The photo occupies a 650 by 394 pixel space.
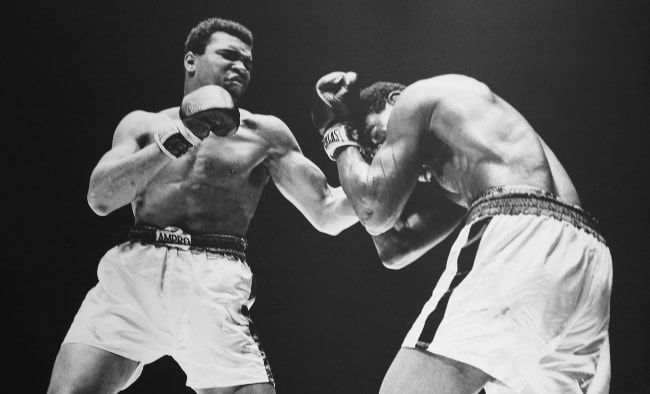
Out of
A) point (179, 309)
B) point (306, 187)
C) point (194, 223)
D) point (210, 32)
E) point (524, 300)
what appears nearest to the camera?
point (524, 300)

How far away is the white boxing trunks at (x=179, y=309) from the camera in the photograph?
9.09 ft

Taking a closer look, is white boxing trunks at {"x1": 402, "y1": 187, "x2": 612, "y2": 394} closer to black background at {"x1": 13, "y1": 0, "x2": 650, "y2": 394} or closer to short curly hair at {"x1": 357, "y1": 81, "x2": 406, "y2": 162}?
black background at {"x1": 13, "y1": 0, "x2": 650, "y2": 394}

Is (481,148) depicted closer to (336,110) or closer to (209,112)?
(336,110)

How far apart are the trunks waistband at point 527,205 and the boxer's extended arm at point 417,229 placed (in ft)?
0.89

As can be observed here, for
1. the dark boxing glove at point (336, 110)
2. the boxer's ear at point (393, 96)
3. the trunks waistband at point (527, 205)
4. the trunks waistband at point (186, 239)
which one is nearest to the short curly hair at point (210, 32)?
the dark boxing glove at point (336, 110)

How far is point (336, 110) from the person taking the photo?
121 inches

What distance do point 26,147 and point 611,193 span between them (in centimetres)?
250

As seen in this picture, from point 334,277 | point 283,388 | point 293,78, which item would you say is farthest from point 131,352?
point 293,78

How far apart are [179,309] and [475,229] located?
1176 millimetres

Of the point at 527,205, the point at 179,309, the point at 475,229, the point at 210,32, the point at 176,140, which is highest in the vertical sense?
the point at 210,32

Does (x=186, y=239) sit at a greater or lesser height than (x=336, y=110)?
lesser

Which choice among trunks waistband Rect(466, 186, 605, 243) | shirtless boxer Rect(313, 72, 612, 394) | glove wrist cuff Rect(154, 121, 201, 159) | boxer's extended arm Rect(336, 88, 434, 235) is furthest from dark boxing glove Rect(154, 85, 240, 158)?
trunks waistband Rect(466, 186, 605, 243)

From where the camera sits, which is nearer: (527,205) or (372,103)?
(527,205)

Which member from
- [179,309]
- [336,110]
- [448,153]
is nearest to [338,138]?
[336,110]
